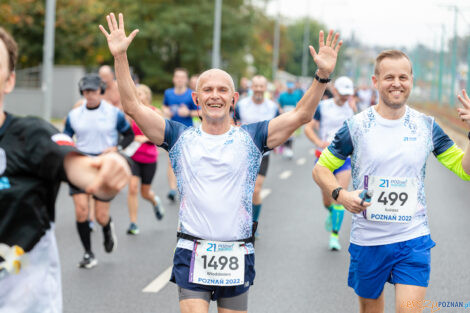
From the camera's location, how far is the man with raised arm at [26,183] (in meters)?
2.77

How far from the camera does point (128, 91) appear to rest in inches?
166

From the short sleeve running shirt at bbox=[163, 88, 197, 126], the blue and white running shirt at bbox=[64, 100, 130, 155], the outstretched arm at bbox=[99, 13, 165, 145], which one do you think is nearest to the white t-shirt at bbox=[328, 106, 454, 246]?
the outstretched arm at bbox=[99, 13, 165, 145]

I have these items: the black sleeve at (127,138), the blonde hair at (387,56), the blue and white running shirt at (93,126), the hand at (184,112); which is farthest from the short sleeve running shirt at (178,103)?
the blonde hair at (387,56)

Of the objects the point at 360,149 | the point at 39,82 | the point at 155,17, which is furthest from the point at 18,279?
the point at 155,17

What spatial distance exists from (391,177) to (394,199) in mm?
151

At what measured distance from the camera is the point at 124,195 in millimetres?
13047

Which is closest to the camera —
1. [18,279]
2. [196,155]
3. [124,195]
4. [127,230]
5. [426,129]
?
[18,279]

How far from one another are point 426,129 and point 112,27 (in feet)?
6.63

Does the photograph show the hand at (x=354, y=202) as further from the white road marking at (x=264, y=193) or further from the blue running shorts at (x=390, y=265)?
the white road marking at (x=264, y=193)

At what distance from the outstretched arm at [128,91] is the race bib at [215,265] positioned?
0.69 m

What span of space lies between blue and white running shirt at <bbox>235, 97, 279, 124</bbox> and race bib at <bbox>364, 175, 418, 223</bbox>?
5931 millimetres

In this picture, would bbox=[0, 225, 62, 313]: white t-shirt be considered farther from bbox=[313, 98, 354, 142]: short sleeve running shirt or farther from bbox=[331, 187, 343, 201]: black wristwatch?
bbox=[313, 98, 354, 142]: short sleeve running shirt

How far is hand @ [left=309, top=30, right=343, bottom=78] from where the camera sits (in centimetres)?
413

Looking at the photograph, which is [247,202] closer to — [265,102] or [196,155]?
[196,155]
